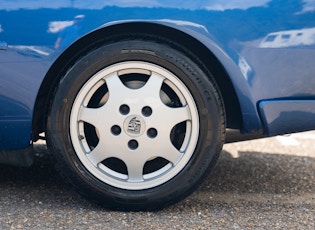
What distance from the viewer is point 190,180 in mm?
3432

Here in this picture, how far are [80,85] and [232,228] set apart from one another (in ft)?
3.51

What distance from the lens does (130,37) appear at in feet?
11.2

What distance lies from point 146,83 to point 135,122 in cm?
21

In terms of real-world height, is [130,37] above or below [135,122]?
above

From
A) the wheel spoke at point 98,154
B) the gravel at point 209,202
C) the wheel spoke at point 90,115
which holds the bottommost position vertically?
the gravel at point 209,202

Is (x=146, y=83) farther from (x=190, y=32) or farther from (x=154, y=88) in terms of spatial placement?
(x=190, y=32)

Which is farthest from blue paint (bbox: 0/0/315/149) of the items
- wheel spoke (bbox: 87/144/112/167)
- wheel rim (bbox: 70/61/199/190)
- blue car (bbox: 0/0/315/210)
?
wheel spoke (bbox: 87/144/112/167)

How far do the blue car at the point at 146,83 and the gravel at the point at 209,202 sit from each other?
0.14 meters

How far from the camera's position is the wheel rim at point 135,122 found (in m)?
3.40

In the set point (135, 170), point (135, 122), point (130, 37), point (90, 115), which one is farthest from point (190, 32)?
point (135, 170)

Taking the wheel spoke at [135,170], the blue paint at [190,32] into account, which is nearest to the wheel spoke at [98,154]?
the wheel spoke at [135,170]

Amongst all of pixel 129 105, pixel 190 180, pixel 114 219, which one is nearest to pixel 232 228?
pixel 190 180

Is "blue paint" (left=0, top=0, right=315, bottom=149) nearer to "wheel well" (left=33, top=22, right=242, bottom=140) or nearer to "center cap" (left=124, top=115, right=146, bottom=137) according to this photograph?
"wheel well" (left=33, top=22, right=242, bottom=140)

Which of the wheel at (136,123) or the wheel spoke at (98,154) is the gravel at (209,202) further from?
the wheel spoke at (98,154)
